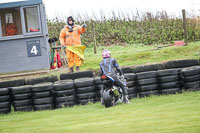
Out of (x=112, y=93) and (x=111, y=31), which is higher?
(x=111, y=31)

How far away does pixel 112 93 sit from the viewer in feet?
35.7

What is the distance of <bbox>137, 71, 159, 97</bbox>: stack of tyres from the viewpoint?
11984mm

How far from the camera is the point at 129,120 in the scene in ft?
25.7

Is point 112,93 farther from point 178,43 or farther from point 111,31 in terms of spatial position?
point 111,31

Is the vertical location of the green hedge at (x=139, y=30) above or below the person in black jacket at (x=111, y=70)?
above

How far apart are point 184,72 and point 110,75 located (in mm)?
2397

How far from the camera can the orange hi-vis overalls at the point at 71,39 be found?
14977 mm

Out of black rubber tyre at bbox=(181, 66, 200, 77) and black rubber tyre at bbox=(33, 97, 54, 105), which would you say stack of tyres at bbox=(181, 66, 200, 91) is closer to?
black rubber tyre at bbox=(181, 66, 200, 77)

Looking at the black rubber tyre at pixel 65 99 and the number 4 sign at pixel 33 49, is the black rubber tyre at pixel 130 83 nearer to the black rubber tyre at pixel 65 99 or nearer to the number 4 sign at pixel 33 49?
the black rubber tyre at pixel 65 99

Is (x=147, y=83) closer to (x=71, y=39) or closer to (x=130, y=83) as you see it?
(x=130, y=83)

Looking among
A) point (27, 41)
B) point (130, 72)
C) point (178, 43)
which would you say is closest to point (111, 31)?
point (178, 43)

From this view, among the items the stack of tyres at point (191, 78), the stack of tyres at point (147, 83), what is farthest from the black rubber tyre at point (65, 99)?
Answer: the stack of tyres at point (191, 78)

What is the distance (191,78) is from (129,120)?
4.48 metres

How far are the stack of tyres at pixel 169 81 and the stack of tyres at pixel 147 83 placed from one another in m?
0.18
